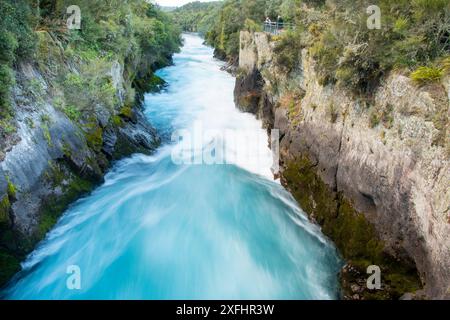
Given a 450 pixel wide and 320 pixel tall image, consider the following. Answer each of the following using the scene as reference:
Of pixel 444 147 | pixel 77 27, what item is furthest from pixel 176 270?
pixel 77 27

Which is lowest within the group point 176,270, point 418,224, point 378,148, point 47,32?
point 176,270

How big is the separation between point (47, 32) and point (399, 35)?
458 inches

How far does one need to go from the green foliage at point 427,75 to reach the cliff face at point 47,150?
9.77 m

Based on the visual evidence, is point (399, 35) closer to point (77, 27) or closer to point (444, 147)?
point (444, 147)

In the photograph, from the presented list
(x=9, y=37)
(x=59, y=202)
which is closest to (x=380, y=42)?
(x=9, y=37)

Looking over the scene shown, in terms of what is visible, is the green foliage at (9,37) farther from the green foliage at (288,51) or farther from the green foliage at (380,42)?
the green foliage at (288,51)

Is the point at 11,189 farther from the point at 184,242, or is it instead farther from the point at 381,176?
the point at 381,176

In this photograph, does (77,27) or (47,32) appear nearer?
(47,32)

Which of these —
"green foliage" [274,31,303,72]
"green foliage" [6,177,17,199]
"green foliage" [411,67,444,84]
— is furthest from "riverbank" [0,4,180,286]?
"green foliage" [411,67,444,84]

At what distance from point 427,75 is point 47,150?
10.1 m

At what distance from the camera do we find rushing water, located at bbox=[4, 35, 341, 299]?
8445 millimetres

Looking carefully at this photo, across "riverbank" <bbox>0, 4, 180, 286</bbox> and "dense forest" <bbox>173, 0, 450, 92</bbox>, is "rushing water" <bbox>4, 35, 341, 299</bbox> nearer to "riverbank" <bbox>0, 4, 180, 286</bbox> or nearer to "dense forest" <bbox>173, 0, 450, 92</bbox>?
"riverbank" <bbox>0, 4, 180, 286</bbox>

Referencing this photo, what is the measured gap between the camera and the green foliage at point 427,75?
7.04 metres

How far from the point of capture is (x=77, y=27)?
13641 mm
